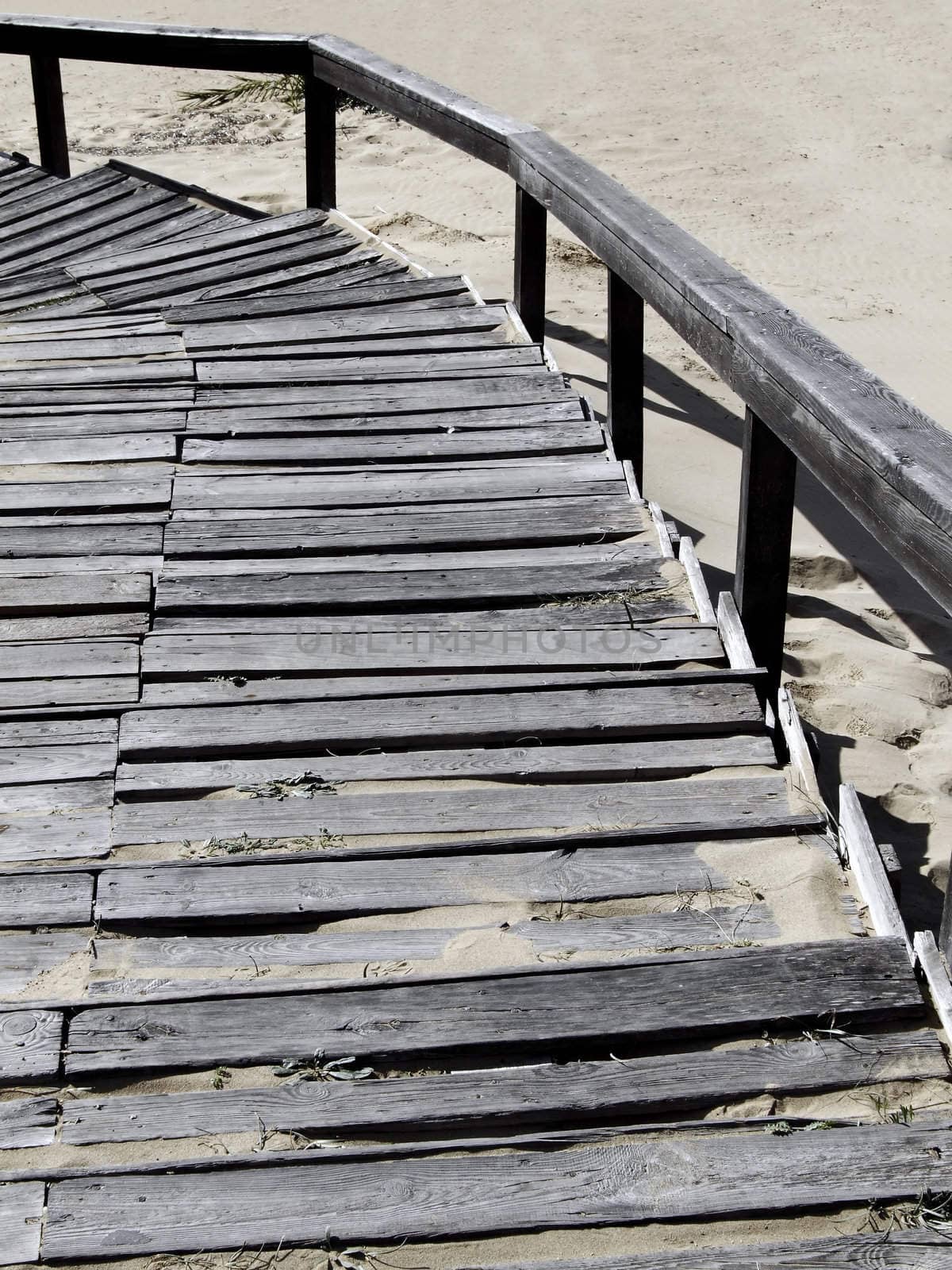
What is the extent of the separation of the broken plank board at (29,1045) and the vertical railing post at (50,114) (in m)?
6.61

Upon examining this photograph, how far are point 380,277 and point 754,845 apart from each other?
419 centimetres

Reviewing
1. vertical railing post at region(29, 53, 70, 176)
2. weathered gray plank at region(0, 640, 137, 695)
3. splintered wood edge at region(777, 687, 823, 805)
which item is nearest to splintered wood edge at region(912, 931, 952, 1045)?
splintered wood edge at region(777, 687, 823, 805)

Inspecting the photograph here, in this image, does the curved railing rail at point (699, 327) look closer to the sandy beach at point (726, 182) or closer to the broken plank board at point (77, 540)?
the sandy beach at point (726, 182)

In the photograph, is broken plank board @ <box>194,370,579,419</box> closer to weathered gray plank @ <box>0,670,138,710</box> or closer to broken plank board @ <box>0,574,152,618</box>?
broken plank board @ <box>0,574,152,618</box>

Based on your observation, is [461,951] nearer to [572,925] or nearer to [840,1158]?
[572,925]

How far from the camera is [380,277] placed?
20.1 feet

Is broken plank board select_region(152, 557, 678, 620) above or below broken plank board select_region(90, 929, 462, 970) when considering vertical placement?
above

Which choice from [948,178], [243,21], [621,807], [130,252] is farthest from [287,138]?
[621,807]

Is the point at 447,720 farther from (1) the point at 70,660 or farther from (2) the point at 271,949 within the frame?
(1) the point at 70,660

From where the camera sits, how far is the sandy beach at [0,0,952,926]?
4832 mm

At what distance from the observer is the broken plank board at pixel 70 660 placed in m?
3.20

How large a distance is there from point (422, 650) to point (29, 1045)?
1.44 meters

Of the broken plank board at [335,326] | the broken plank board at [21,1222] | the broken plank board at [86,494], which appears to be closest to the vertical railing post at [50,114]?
the broken plank board at [335,326]

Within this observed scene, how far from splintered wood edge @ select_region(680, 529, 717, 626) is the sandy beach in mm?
917
